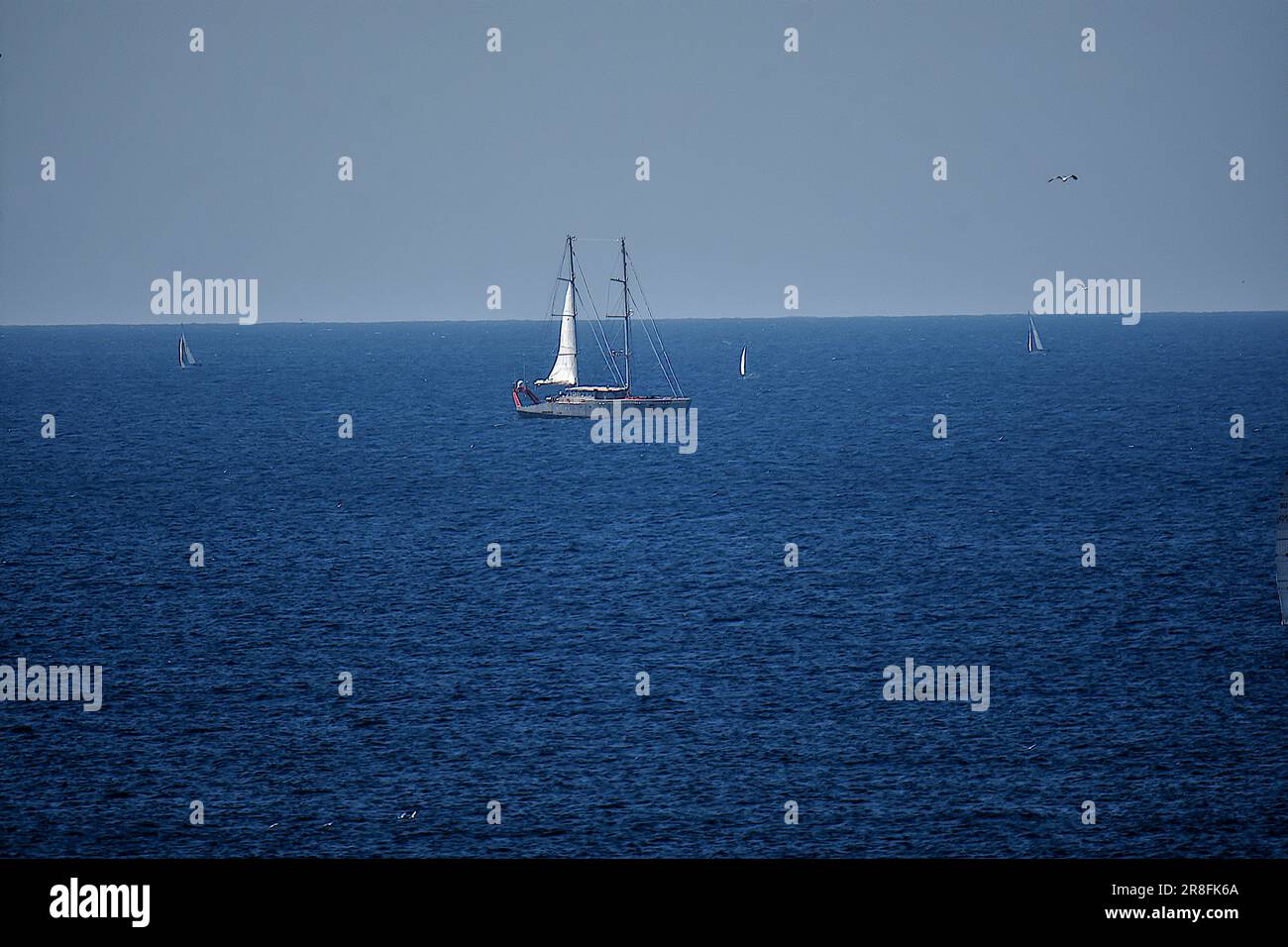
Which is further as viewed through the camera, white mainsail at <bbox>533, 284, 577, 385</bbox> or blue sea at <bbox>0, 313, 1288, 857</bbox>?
white mainsail at <bbox>533, 284, 577, 385</bbox>

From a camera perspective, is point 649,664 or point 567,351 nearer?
point 649,664

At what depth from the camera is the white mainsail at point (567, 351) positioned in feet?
568

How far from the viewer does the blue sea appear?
158 ft

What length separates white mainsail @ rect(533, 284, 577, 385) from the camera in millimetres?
173125

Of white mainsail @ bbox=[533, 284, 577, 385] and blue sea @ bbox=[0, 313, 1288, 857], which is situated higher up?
white mainsail @ bbox=[533, 284, 577, 385]

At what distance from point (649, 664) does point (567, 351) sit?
112260 mm

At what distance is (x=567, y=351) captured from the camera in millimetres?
177125

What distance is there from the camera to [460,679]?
65.2 m

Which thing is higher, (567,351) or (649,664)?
(567,351)

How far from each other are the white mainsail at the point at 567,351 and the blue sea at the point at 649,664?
1753 inches

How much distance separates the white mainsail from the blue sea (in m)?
44.5

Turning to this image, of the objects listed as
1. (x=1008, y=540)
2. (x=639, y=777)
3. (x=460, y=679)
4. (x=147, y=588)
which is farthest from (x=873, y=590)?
(x=147, y=588)
